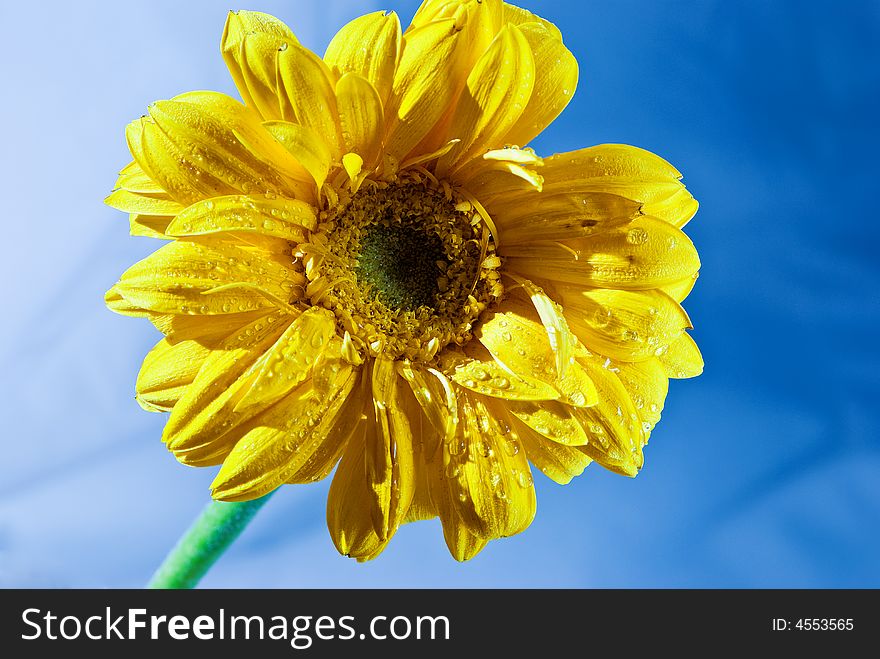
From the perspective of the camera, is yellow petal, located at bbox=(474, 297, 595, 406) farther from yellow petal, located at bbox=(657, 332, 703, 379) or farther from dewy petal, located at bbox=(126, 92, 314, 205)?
dewy petal, located at bbox=(126, 92, 314, 205)

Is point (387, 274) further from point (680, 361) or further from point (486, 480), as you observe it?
point (680, 361)

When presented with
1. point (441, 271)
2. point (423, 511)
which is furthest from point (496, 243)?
point (423, 511)

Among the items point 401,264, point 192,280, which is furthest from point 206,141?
point 401,264

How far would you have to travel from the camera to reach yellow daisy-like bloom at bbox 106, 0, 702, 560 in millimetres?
1487

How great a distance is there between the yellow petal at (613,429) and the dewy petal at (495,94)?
20.8 inches

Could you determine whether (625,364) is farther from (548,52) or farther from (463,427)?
(548,52)

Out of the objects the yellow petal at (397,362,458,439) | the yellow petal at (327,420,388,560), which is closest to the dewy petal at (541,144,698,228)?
the yellow petal at (397,362,458,439)

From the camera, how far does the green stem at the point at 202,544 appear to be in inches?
→ 75.1

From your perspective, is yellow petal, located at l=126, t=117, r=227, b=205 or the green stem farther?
the green stem

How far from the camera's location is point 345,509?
1639 mm

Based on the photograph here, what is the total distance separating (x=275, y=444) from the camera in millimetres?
1535

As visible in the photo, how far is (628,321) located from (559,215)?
0.82 feet

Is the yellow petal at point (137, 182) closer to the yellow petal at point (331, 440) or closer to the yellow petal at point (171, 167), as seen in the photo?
the yellow petal at point (171, 167)

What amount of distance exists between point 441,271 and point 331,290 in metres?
0.25
